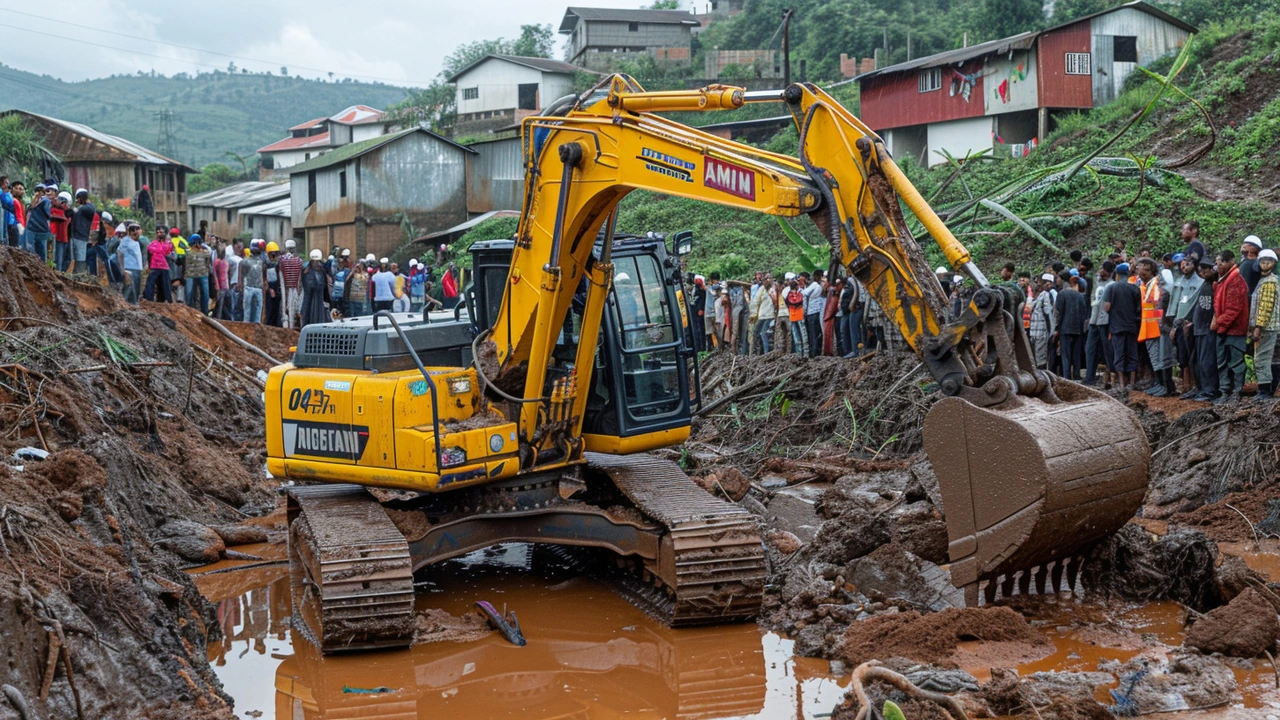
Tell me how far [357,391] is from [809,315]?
1119 centimetres

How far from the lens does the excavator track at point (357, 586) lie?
7.54 m

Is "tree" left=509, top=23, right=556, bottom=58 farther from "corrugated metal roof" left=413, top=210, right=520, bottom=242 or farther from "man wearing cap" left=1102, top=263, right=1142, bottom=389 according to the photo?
"man wearing cap" left=1102, top=263, right=1142, bottom=389

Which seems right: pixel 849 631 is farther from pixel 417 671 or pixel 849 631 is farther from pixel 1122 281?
pixel 1122 281

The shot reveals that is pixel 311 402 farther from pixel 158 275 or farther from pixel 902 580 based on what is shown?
pixel 158 275

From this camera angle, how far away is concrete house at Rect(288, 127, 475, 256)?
40.0m

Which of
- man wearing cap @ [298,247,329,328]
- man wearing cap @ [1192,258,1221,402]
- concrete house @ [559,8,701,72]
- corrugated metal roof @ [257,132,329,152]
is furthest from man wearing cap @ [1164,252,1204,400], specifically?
corrugated metal roof @ [257,132,329,152]

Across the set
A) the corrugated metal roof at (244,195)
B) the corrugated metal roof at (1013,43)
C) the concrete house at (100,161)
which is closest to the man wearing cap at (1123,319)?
the corrugated metal roof at (1013,43)

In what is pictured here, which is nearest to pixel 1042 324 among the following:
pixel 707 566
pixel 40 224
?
pixel 707 566

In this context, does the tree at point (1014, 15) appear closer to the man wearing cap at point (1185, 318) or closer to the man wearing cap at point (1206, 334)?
the man wearing cap at point (1185, 318)

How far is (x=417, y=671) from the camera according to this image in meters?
7.39

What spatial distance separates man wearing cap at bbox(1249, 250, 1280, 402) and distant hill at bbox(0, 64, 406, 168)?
10833 centimetres

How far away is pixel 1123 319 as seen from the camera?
13781 millimetres

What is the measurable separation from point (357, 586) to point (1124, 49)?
29.4m

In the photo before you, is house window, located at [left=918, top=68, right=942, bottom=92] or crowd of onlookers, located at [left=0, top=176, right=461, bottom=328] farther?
house window, located at [left=918, top=68, right=942, bottom=92]
